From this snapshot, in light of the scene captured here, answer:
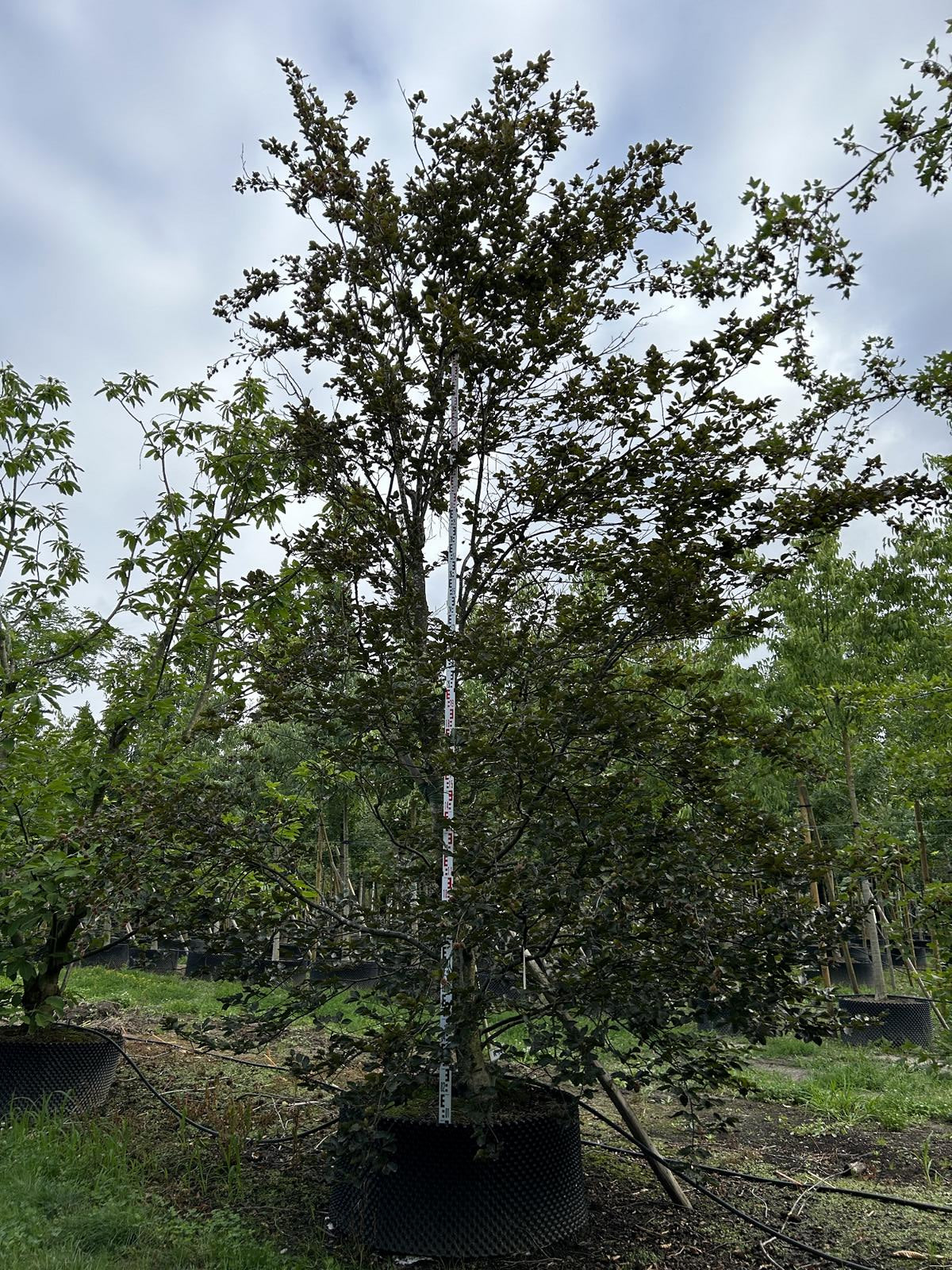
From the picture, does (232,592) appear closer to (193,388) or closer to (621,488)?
(621,488)

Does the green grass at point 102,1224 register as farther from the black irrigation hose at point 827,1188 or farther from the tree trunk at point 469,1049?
the black irrigation hose at point 827,1188

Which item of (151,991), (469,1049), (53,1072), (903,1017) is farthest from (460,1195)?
(151,991)

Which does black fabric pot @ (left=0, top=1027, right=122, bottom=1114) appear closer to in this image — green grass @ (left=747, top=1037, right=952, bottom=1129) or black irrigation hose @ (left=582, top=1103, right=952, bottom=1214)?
black irrigation hose @ (left=582, top=1103, right=952, bottom=1214)

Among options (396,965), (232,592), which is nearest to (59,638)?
(232,592)

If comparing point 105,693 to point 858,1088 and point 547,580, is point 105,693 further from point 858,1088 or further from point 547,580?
point 858,1088

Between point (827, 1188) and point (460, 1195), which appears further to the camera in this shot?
point (827, 1188)

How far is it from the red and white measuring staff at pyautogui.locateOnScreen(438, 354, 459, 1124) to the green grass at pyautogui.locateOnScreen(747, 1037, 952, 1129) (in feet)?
7.53

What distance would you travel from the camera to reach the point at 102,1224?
9.65 feet

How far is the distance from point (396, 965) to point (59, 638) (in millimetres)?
3303

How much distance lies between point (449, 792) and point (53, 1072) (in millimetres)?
2948

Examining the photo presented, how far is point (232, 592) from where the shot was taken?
12.6 feet

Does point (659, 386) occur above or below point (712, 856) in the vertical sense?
above

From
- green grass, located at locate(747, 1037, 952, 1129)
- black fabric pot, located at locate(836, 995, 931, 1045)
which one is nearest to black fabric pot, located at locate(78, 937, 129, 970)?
green grass, located at locate(747, 1037, 952, 1129)

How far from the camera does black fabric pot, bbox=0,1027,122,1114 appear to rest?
441 centimetres
